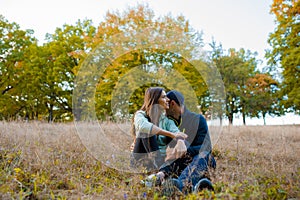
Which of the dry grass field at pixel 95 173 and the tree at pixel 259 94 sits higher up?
the tree at pixel 259 94

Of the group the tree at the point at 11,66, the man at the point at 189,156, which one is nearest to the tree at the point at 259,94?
the tree at the point at 11,66

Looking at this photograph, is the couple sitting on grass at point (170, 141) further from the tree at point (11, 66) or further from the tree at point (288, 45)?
the tree at point (11, 66)

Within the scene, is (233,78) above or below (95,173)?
above

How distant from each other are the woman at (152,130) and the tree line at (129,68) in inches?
83.2

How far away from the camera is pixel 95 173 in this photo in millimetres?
3775

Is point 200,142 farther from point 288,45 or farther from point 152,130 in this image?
point 288,45

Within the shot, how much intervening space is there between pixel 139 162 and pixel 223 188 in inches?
55.8

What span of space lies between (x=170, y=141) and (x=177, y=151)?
405 millimetres

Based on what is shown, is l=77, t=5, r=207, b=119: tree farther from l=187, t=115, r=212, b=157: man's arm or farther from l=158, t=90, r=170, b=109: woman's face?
l=187, t=115, r=212, b=157: man's arm

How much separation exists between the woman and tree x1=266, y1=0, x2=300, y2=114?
13.0m

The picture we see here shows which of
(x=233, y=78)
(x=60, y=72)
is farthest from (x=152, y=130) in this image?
(x=233, y=78)

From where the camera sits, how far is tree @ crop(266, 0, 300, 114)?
15.1 meters

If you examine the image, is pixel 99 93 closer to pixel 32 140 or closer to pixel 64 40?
pixel 32 140

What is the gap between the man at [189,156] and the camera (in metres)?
3.02
